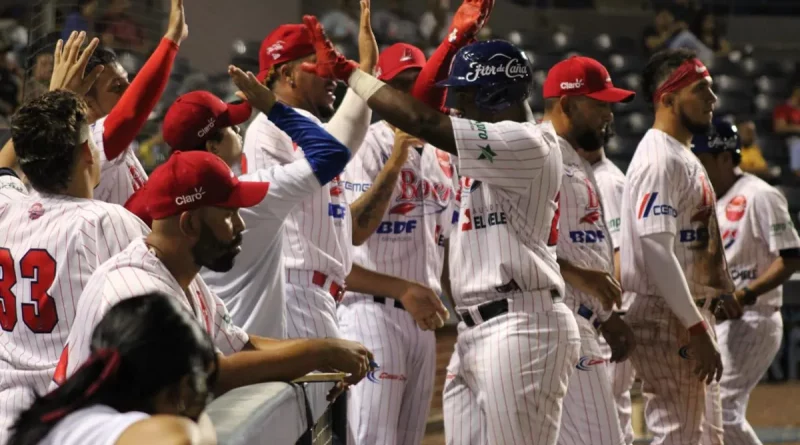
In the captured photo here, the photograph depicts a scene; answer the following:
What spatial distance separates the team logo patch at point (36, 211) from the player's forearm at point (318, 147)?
2.94 feet

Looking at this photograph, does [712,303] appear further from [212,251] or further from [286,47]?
[212,251]

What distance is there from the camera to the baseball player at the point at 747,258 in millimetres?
6344

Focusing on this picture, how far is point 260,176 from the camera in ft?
12.3

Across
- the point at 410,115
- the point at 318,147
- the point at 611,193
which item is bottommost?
the point at 611,193

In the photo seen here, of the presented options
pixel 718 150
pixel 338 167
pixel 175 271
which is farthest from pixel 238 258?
pixel 718 150

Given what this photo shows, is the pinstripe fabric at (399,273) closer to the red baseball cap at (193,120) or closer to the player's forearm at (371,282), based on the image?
the player's forearm at (371,282)

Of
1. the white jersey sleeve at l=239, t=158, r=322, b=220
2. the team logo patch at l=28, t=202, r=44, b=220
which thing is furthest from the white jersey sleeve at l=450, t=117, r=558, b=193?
the team logo patch at l=28, t=202, r=44, b=220

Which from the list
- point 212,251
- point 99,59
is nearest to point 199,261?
point 212,251

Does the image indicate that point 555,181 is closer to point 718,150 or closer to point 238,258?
point 238,258

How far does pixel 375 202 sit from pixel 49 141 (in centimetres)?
190

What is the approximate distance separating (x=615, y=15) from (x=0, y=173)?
12.7 m

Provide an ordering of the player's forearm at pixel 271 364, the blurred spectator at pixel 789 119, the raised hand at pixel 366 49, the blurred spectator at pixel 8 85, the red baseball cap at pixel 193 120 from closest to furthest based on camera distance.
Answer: the player's forearm at pixel 271 364 → the red baseball cap at pixel 193 120 → the raised hand at pixel 366 49 → the blurred spectator at pixel 8 85 → the blurred spectator at pixel 789 119

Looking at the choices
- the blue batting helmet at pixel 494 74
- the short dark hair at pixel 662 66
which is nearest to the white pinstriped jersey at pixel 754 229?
the short dark hair at pixel 662 66

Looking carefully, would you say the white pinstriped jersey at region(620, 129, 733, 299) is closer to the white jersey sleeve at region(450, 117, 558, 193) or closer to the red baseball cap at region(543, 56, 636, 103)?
the red baseball cap at region(543, 56, 636, 103)
